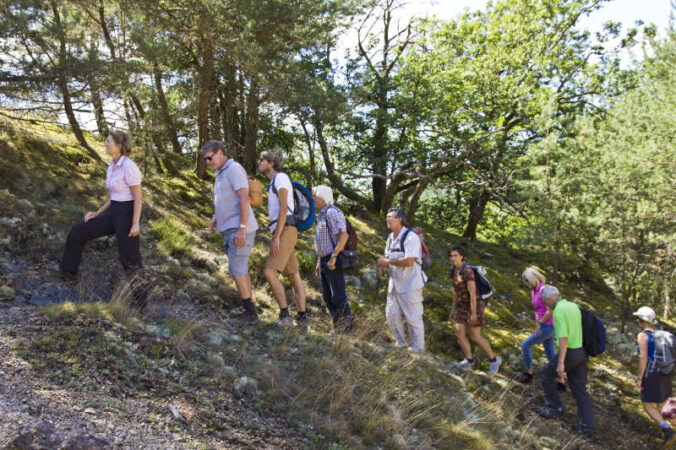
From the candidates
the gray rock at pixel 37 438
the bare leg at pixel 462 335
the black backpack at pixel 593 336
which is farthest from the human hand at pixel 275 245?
the black backpack at pixel 593 336

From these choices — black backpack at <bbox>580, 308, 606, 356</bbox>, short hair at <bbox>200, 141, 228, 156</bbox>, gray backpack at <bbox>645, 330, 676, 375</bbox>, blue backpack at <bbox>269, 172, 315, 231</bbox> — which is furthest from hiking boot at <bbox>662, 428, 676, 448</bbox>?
short hair at <bbox>200, 141, 228, 156</bbox>

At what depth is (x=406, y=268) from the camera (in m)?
6.09

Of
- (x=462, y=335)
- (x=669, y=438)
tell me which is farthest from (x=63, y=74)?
(x=669, y=438)

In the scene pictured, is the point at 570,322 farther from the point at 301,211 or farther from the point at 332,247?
the point at 301,211

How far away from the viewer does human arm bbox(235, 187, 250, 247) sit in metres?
4.73

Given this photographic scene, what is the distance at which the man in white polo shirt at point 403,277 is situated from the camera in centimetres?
587

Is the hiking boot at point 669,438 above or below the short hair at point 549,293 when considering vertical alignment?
below

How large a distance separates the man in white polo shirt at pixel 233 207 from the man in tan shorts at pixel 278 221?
0.32 metres

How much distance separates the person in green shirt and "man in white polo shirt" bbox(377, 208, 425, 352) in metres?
1.83

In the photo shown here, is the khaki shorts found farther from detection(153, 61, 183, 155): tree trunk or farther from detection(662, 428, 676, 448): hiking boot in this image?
detection(153, 61, 183, 155): tree trunk

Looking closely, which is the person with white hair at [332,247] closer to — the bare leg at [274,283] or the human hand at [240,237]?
the bare leg at [274,283]

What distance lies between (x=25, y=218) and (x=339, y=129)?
1108 centimetres

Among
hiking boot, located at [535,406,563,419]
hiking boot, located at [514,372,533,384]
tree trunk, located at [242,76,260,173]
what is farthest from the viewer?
tree trunk, located at [242,76,260,173]

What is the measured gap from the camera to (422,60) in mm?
14695
